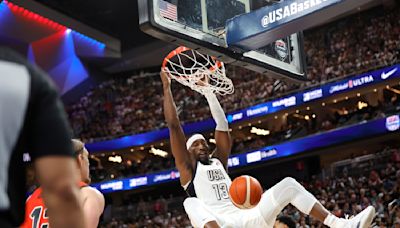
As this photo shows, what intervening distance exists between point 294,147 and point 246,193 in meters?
18.1

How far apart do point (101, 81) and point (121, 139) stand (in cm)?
522

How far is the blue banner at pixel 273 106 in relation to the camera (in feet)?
71.4

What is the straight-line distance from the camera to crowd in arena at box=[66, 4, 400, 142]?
77.2ft

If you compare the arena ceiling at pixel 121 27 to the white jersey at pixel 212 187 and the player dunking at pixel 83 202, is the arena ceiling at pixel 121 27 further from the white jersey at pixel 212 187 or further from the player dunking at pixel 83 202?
the player dunking at pixel 83 202

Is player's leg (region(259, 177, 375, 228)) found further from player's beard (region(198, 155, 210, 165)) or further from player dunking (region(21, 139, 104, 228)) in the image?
player dunking (region(21, 139, 104, 228))

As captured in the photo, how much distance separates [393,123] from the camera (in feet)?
67.4

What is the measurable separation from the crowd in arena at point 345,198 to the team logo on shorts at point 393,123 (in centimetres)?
80

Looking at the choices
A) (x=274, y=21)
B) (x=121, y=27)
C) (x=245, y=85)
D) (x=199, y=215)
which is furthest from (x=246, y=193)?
(x=121, y=27)

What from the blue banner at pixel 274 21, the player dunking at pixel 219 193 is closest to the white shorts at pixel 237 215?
the player dunking at pixel 219 193

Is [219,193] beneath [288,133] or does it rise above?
beneath

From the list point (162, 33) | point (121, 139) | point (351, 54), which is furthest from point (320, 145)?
point (162, 33)

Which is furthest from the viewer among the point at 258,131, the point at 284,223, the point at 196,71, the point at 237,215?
the point at 258,131

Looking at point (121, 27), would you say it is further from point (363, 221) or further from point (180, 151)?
point (363, 221)

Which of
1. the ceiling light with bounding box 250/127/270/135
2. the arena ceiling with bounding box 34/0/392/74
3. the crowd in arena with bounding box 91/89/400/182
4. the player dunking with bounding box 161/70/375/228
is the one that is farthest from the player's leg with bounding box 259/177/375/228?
the ceiling light with bounding box 250/127/270/135
